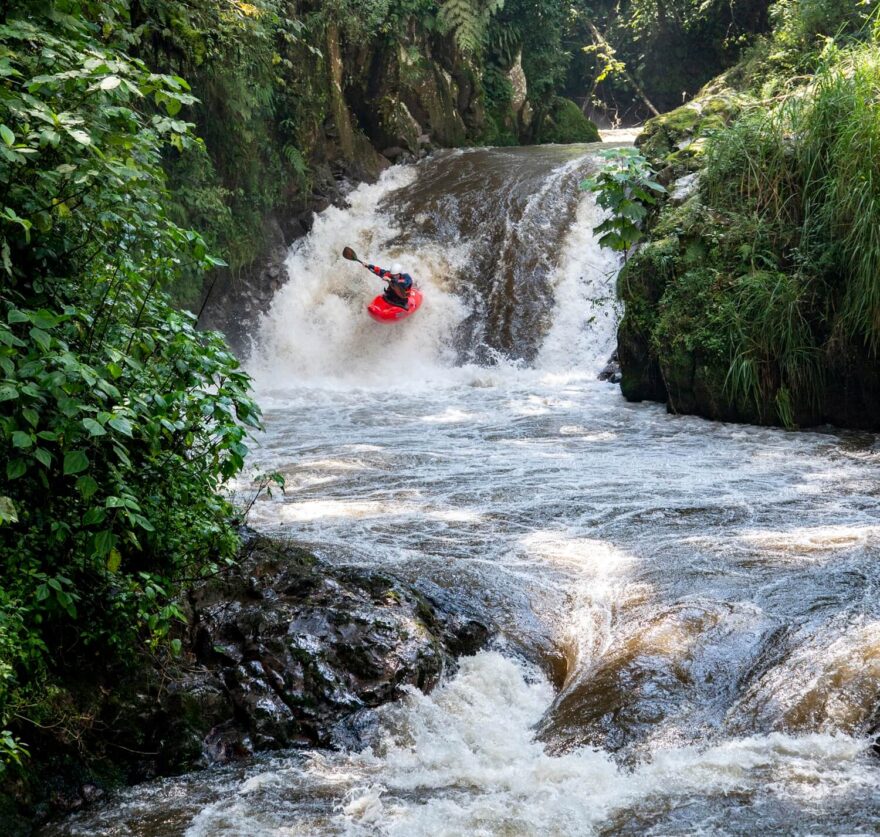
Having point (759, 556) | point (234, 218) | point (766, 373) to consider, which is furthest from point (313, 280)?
point (759, 556)

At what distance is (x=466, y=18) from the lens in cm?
1567

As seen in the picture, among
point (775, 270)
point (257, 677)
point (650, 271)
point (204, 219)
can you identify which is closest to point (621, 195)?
point (775, 270)

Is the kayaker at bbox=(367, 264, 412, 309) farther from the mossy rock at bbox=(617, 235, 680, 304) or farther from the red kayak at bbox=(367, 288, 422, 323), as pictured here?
the mossy rock at bbox=(617, 235, 680, 304)

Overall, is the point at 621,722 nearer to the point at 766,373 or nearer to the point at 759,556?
the point at 759,556

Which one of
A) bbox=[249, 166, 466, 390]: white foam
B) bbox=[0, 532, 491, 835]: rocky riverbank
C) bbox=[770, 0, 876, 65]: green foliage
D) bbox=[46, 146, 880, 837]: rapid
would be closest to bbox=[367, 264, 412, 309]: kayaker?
bbox=[249, 166, 466, 390]: white foam

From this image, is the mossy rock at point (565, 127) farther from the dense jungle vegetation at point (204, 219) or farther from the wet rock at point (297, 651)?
the wet rock at point (297, 651)

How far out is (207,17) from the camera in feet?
28.6

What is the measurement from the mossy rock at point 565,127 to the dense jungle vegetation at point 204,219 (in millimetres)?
62

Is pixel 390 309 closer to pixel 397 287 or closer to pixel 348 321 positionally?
pixel 397 287

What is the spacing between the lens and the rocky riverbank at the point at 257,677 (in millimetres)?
3234

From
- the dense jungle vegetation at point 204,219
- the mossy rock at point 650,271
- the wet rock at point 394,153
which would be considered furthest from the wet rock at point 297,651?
the wet rock at point 394,153

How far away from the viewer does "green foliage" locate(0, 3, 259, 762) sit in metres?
3.10

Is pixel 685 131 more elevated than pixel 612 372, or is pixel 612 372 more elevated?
pixel 685 131

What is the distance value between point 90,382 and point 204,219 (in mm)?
8640
